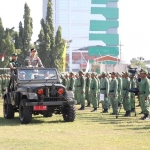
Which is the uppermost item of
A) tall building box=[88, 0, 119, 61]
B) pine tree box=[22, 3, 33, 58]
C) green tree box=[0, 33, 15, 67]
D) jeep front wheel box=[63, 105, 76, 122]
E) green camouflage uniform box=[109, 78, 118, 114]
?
tall building box=[88, 0, 119, 61]

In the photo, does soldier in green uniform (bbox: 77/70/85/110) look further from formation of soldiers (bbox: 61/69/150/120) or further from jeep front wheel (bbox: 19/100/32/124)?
jeep front wheel (bbox: 19/100/32/124)

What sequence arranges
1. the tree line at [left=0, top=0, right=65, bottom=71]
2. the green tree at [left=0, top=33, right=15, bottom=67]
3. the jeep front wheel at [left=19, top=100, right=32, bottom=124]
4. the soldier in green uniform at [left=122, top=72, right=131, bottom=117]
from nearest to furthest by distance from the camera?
the jeep front wheel at [left=19, top=100, right=32, bottom=124] < the soldier in green uniform at [left=122, top=72, right=131, bottom=117] < the green tree at [left=0, top=33, right=15, bottom=67] < the tree line at [left=0, top=0, right=65, bottom=71]

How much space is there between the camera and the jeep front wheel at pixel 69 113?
16.5 m

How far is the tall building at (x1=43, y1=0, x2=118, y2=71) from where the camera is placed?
562ft

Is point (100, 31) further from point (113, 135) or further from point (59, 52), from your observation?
point (113, 135)

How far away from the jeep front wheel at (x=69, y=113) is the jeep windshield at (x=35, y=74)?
132 cm

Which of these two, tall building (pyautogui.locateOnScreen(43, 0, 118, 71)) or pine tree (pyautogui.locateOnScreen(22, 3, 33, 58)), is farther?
tall building (pyautogui.locateOnScreen(43, 0, 118, 71))

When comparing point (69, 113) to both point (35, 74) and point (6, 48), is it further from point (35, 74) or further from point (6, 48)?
point (6, 48)

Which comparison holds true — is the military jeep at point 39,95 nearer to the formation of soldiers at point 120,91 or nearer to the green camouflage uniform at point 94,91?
the formation of soldiers at point 120,91

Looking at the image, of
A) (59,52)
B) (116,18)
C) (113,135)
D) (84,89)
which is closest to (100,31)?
(116,18)

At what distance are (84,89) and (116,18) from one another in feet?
491

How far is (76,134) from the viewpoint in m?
13.6

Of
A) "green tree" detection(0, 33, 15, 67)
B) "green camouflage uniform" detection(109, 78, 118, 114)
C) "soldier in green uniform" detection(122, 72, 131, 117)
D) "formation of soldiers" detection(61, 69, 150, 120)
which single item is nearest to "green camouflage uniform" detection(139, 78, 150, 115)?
"formation of soldiers" detection(61, 69, 150, 120)

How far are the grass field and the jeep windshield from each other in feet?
4.63
